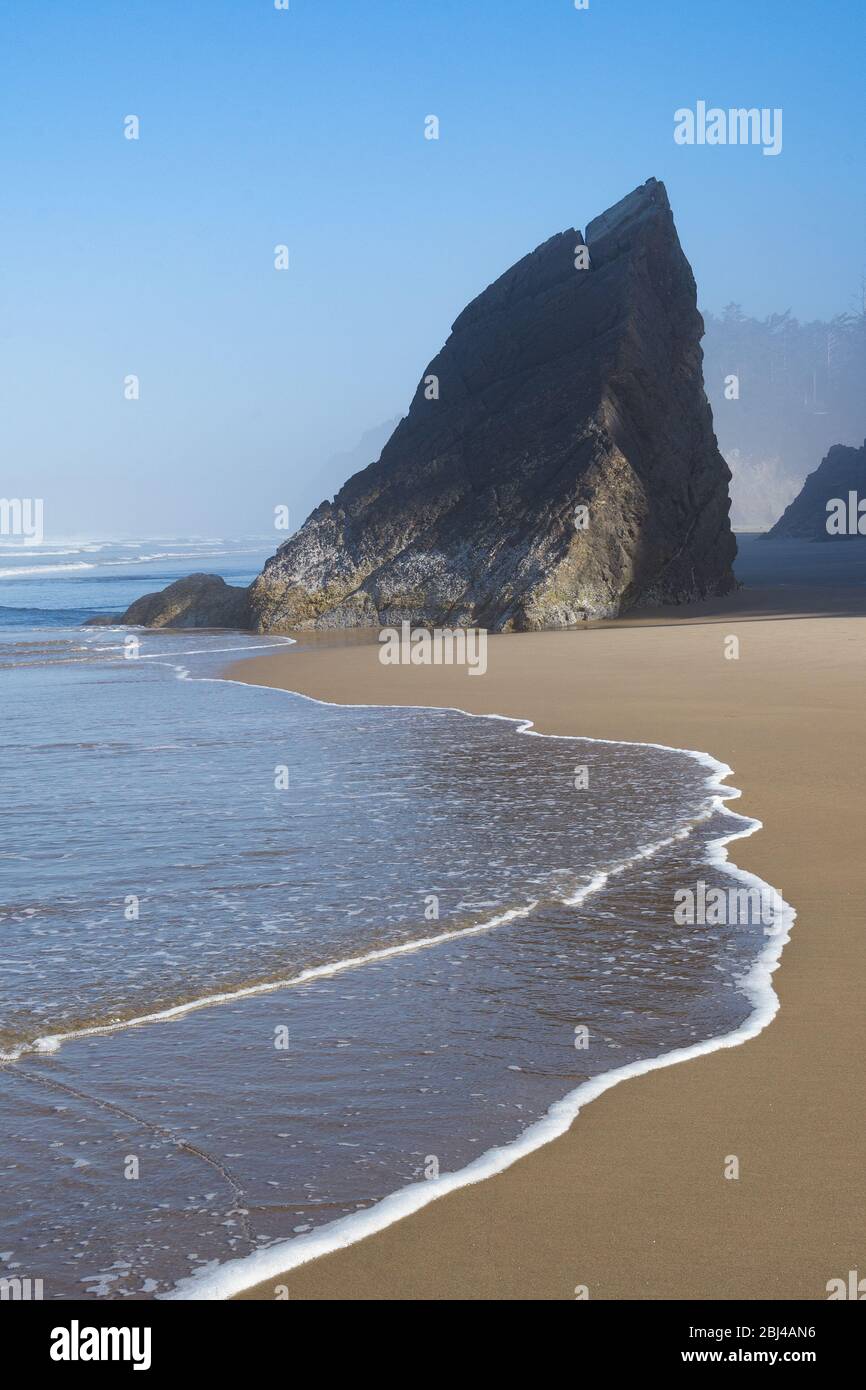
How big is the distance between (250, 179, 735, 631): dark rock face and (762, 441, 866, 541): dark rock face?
124 ft

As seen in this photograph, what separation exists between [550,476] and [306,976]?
22062 mm

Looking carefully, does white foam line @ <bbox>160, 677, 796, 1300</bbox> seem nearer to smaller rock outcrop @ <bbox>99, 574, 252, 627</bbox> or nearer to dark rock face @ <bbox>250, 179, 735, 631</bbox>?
dark rock face @ <bbox>250, 179, 735, 631</bbox>

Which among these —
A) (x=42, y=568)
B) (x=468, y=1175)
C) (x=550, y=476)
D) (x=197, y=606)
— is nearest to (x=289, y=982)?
(x=468, y=1175)

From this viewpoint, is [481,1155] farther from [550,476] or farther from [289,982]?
[550,476]

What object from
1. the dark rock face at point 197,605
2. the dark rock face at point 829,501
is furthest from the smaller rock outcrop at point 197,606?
the dark rock face at point 829,501

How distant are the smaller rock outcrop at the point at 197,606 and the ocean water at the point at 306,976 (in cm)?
1884

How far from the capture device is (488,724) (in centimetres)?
1349

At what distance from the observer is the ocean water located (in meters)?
3.91

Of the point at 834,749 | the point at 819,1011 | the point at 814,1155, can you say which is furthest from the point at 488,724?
the point at 814,1155

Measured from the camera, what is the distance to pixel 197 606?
30.8 metres

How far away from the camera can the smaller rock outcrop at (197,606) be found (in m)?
30.4

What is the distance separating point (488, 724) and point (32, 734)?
443 cm

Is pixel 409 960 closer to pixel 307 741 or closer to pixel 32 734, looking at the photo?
pixel 307 741

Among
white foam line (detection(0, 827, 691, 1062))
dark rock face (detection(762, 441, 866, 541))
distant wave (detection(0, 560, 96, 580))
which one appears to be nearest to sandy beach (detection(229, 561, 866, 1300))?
white foam line (detection(0, 827, 691, 1062))
